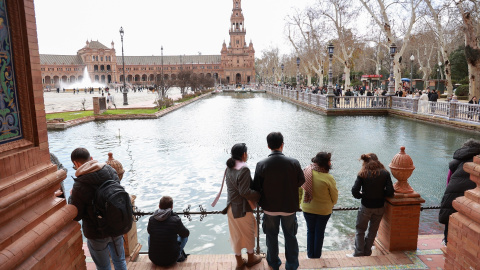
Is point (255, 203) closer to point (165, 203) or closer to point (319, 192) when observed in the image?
point (319, 192)

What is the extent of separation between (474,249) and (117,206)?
3.17 m

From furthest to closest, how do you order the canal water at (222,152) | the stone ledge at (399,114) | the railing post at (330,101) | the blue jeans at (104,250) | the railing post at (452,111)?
the railing post at (330,101)
the railing post at (452,111)
the stone ledge at (399,114)
the canal water at (222,152)
the blue jeans at (104,250)

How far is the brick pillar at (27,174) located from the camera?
2506mm

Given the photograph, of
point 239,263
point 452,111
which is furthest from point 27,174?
point 452,111

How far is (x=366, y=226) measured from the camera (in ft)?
14.4

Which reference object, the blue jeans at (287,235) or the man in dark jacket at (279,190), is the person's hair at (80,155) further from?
the blue jeans at (287,235)

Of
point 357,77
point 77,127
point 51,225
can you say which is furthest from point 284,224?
point 357,77

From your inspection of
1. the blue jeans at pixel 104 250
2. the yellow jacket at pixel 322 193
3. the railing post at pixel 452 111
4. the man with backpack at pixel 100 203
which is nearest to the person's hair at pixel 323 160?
the yellow jacket at pixel 322 193

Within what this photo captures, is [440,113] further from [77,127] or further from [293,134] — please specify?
[77,127]

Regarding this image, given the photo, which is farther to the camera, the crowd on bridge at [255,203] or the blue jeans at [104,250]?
the blue jeans at [104,250]

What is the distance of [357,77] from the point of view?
234 ft

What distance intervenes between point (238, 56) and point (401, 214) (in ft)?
404

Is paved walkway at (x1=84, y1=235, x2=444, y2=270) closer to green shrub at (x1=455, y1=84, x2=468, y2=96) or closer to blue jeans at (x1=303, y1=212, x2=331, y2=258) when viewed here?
blue jeans at (x1=303, y1=212, x2=331, y2=258)

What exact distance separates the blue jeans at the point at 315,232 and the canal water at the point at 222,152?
3.18 feet
